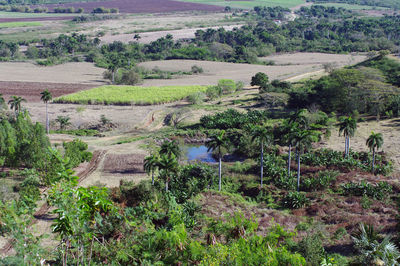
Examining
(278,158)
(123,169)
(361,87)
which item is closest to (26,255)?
(123,169)

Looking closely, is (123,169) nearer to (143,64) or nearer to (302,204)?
(302,204)

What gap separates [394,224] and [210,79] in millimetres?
77790

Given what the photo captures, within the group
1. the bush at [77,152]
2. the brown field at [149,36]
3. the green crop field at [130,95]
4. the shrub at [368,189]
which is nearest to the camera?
the shrub at [368,189]

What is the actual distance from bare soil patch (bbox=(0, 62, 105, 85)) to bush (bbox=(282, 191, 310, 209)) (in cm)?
7230

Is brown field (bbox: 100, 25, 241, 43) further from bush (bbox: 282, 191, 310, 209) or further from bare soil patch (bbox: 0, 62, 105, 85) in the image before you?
bush (bbox: 282, 191, 310, 209)

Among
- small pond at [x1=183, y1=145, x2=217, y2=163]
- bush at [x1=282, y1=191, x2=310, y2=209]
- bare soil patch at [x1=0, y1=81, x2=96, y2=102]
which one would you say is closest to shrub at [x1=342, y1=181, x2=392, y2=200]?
bush at [x1=282, y1=191, x2=310, y2=209]

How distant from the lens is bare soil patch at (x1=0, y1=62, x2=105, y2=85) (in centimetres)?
10538

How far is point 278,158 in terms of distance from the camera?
51.1m

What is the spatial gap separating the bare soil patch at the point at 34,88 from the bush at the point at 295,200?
6027cm

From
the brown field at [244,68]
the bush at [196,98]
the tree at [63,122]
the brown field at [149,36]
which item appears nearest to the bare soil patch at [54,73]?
the brown field at [244,68]

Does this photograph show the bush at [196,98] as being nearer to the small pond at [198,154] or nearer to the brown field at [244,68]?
the brown field at [244,68]

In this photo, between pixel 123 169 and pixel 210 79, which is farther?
pixel 210 79

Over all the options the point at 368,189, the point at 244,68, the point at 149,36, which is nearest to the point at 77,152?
the point at 368,189

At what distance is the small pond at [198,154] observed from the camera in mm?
56875
